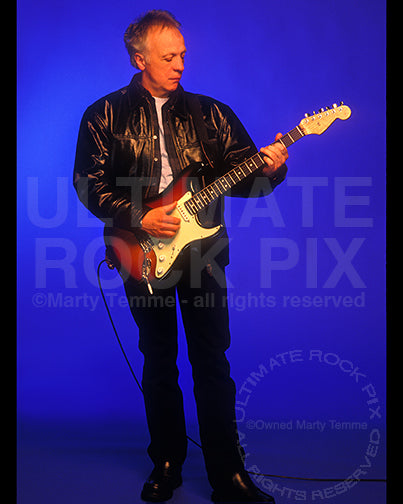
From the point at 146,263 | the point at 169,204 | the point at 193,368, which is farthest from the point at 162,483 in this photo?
the point at 169,204

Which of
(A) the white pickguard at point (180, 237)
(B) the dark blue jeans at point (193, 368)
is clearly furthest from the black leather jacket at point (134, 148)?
(B) the dark blue jeans at point (193, 368)

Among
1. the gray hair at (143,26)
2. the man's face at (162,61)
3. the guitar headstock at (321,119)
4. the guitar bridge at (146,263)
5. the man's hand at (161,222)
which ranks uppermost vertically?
the gray hair at (143,26)

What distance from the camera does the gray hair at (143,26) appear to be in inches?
122

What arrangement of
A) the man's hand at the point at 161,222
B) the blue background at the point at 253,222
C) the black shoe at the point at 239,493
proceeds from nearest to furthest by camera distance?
the black shoe at the point at 239,493 → the man's hand at the point at 161,222 → the blue background at the point at 253,222

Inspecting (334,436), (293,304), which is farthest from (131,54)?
(334,436)

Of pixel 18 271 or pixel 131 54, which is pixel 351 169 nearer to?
pixel 131 54

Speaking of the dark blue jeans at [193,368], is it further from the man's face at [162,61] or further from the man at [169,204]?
the man's face at [162,61]

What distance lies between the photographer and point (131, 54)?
10.3 feet

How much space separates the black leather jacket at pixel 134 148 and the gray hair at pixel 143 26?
18 centimetres

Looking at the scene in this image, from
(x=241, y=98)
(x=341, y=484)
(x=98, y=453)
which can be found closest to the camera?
(x=341, y=484)

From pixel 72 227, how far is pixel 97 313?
52 centimetres

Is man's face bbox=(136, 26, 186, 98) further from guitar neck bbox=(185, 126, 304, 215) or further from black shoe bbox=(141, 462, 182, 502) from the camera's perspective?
black shoe bbox=(141, 462, 182, 502)

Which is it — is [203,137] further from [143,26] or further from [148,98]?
[143,26]

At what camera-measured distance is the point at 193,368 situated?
2928 millimetres
